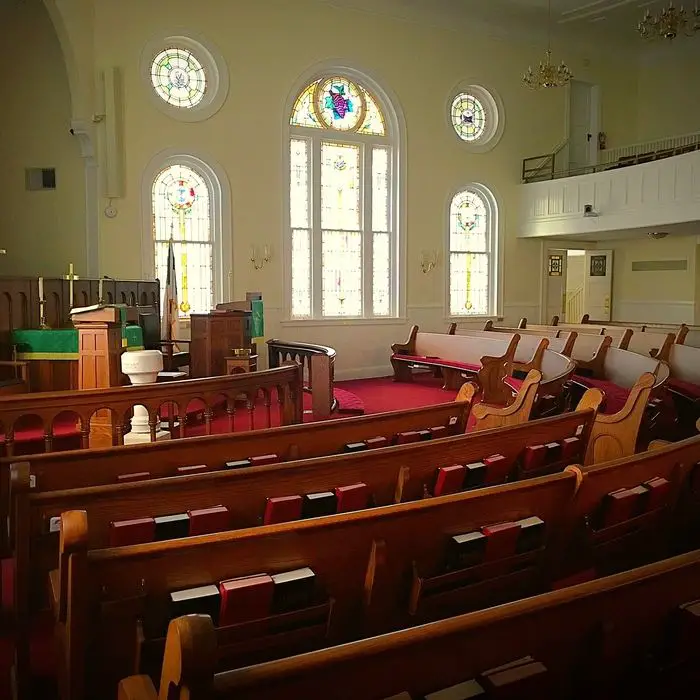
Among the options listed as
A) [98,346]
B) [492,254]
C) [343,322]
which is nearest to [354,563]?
[98,346]

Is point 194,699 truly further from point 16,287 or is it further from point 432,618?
point 16,287

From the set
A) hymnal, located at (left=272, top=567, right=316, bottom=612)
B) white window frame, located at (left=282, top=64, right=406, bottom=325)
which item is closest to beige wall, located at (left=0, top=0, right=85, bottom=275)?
white window frame, located at (left=282, top=64, right=406, bottom=325)

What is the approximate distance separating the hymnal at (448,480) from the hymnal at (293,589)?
3.47 ft

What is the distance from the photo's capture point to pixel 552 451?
3402 mm

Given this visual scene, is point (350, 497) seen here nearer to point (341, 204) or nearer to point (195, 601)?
point (195, 601)

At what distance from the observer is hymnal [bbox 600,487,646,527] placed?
8.07ft

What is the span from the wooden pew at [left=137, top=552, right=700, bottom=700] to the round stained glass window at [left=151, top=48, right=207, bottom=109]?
10.1m

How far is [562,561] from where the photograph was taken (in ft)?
8.10

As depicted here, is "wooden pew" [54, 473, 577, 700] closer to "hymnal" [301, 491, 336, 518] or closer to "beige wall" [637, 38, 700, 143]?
"hymnal" [301, 491, 336, 518]

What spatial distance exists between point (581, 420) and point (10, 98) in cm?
992

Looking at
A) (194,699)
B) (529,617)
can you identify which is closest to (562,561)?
(529,617)

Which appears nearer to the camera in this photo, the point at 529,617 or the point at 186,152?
the point at 529,617

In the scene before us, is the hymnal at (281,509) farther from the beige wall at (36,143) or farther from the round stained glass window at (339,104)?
the round stained glass window at (339,104)

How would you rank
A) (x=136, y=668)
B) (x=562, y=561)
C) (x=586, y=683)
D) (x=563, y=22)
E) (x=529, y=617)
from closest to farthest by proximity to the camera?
(x=529, y=617)
(x=586, y=683)
(x=136, y=668)
(x=562, y=561)
(x=563, y=22)
